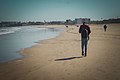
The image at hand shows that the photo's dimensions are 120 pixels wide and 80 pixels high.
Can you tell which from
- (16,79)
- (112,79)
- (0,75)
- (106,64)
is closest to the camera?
(112,79)

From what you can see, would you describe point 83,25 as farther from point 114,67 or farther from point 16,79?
point 16,79

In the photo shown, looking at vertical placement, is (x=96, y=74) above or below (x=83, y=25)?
below

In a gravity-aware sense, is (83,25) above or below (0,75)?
above

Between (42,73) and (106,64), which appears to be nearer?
(42,73)

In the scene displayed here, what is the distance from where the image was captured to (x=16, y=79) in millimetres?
6590

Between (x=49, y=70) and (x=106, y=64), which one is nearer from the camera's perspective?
(x=49, y=70)

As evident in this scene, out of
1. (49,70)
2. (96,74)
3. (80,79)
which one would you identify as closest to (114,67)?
(96,74)

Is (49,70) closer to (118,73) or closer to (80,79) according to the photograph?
(80,79)

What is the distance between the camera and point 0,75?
7219 millimetres

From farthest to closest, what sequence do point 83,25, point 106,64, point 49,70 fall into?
point 83,25 < point 106,64 < point 49,70

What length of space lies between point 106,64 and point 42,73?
3148 millimetres

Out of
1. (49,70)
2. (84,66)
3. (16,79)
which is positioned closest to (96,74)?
(84,66)

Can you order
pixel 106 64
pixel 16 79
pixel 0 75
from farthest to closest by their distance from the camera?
pixel 106 64
pixel 0 75
pixel 16 79

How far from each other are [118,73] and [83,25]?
478 centimetres
